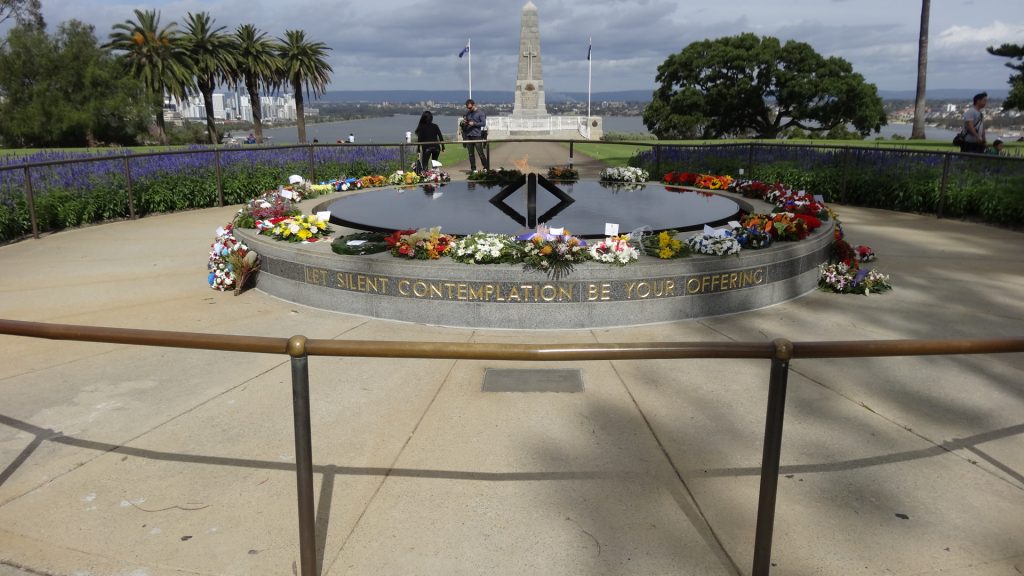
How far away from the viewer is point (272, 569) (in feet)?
11.1

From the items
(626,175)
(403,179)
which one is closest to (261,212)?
(403,179)

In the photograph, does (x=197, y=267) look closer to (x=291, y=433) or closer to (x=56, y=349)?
(x=56, y=349)

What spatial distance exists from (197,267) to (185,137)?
201 feet

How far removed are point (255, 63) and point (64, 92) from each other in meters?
17.2

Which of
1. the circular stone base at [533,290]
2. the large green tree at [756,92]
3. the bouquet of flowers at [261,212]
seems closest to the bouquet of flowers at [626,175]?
the circular stone base at [533,290]

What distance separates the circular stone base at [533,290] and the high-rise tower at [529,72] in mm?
48947

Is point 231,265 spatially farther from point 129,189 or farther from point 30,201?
point 129,189

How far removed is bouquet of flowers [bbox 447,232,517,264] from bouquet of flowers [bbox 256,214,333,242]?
2.10 meters

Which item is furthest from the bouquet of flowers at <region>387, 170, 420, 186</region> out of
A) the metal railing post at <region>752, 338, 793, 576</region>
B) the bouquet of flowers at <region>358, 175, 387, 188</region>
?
the metal railing post at <region>752, 338, 793, 576</region>

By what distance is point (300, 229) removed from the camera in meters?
8.43

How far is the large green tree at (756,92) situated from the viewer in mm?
54750

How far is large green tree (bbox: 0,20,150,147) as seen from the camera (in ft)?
184

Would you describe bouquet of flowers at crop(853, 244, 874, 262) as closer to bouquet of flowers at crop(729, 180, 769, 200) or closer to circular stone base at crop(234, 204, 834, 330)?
bouquet of flowers at crop(729, 180, 769, 200)

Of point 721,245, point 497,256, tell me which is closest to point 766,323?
point 721,245
